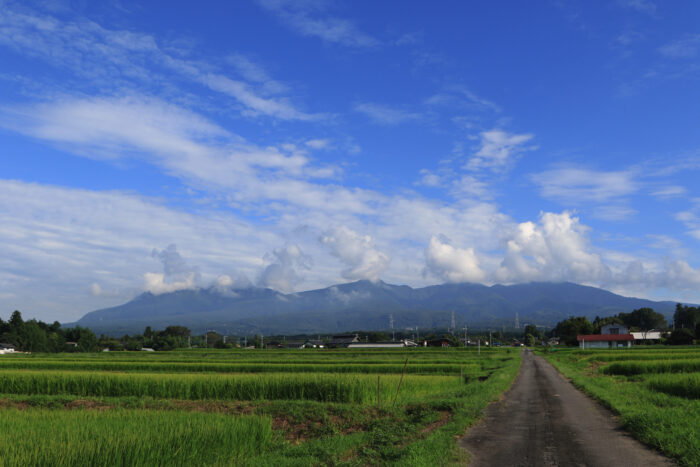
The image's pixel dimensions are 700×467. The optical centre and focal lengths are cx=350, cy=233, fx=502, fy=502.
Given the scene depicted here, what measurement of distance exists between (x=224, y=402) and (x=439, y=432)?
11.3m

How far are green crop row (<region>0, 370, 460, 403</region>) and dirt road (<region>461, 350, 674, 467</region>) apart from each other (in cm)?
627

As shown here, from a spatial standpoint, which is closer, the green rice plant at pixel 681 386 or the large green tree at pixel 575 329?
the green rice plant at pixel 681 386

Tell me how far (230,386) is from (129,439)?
1526cm

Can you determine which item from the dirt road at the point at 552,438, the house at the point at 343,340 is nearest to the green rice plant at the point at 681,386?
the dirt road at the point at 552,438

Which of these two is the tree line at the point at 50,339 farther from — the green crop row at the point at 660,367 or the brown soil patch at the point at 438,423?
the brown soil patch at the point at 438,423

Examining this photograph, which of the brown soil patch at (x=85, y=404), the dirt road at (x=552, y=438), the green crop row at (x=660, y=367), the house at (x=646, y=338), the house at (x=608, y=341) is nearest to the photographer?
the dirt road at (x=552, y=438)

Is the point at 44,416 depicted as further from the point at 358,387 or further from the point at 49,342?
the point at 49,342

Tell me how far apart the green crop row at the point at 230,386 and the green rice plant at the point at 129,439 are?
9760mm

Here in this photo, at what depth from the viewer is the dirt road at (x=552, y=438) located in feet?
40.1

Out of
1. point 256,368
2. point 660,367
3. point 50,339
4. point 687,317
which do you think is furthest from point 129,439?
point 687,317

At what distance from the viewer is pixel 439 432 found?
1502cm

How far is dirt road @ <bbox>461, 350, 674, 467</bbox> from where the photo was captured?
12234 millimetres

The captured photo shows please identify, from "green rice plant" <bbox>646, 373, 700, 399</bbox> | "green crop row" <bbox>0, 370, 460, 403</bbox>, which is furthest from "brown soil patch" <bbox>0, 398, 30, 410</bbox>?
"green rice plant" <bbox>646, 373, 700, 399</bbox>

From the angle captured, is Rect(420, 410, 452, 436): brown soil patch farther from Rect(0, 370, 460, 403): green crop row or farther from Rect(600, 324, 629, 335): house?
Rect(600, 324, 629, 335): house
